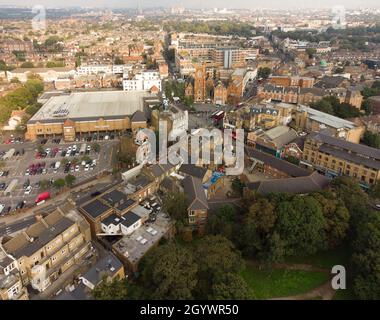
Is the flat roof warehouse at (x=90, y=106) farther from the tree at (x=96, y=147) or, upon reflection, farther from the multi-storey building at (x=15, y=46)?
the multi-storey building at (x=15, y=46)

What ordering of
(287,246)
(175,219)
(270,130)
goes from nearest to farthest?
(287,246)
(175,219)
(270,130)

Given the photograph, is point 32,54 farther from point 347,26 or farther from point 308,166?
point 347,26

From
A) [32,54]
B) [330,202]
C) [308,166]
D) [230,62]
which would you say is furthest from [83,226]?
[32,54]

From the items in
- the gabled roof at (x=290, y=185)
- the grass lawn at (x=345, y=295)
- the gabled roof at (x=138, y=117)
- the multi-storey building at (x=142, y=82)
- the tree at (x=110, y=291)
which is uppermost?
the multi-storey building at (x=142, y=82)

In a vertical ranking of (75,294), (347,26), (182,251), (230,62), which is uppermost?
(347,26)

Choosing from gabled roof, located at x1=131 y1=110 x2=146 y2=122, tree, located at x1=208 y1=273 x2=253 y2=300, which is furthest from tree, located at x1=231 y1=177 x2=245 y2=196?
gabled roof, located at x1=131 y1=110 x2=146 y2=122

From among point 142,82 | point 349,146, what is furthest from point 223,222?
point 142,82

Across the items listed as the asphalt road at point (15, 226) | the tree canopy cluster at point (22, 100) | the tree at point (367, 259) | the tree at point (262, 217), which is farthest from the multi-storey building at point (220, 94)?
the tree at point (367, 259)

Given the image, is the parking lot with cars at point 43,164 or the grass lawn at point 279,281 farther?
the parking lot with cars at point 43,164
